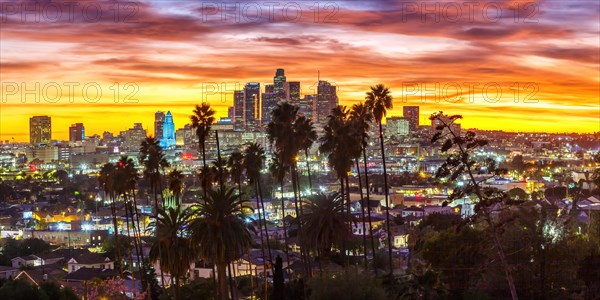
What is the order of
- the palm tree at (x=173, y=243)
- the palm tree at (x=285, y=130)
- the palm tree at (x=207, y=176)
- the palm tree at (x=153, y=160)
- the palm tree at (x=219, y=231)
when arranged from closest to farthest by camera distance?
the palm tree at (x=219, y=231) → the palm tree at (x=173, y=243) → the palm tree at (x=285, y=130) → the palm tree at (x=207, y=176) → the palm tree at (x=153, y=160)

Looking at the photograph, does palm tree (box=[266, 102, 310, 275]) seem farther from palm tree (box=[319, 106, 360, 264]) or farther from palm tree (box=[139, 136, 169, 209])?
palm tree (box=[139, 136, 169, 209])

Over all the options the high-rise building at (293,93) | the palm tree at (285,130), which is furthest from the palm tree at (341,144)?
the high-rise building at (293,93)

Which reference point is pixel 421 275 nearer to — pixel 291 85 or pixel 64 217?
pixel 64 217

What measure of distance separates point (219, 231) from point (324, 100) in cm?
16266

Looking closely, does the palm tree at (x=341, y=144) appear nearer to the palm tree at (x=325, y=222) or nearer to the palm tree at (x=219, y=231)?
the palm tree at (x=325, y=222)

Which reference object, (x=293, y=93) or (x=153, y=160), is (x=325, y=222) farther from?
(x=293, y=93)

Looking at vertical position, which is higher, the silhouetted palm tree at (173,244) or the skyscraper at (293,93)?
the skyscraper at (293,93)

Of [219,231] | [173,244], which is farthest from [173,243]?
[219,231]

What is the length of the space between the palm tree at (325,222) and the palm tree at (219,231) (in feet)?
13.7

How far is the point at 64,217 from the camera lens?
118 m

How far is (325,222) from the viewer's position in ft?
122

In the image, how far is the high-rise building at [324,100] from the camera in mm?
181250

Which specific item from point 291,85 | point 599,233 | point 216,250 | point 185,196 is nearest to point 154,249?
point 216,250

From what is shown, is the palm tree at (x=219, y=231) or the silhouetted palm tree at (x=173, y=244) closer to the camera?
the palm tree at (x=219, y=231)
